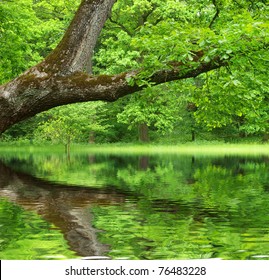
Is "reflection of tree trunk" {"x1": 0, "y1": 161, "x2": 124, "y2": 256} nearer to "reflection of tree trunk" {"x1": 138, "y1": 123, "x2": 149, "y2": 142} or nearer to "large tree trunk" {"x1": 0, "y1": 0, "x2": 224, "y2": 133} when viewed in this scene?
"large tree trunk" {"x1": 0, "y1": 0, "x2": 224, "y2": 133}

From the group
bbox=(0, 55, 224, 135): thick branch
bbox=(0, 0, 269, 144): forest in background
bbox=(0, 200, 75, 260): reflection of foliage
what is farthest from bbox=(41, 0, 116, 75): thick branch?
bbox=(0, 200, 75, 260): reflection of foliage

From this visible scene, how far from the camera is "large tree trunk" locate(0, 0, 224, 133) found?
426 inches

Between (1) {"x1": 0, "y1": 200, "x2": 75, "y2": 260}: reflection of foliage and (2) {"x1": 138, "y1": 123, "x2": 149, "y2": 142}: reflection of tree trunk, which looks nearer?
(1) {"x1": 0, "y1": 200, "x2": 75, "y2": 260}: reflection of foliage

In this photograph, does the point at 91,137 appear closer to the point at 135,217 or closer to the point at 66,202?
the point at 66,202

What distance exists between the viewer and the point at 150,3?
131 feet

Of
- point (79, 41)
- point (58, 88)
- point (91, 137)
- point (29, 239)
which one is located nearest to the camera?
point (29, 239)

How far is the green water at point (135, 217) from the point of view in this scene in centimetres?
636

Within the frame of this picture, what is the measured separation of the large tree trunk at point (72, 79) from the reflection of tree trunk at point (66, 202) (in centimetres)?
187

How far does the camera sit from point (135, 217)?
903cm

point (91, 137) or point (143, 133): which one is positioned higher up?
point (143, 133)

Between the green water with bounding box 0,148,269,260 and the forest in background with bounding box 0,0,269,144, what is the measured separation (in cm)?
214

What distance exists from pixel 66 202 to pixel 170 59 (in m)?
3.53

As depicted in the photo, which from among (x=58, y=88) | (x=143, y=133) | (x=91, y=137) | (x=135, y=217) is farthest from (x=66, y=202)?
(x=91, y=137)

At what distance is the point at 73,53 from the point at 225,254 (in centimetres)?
613
